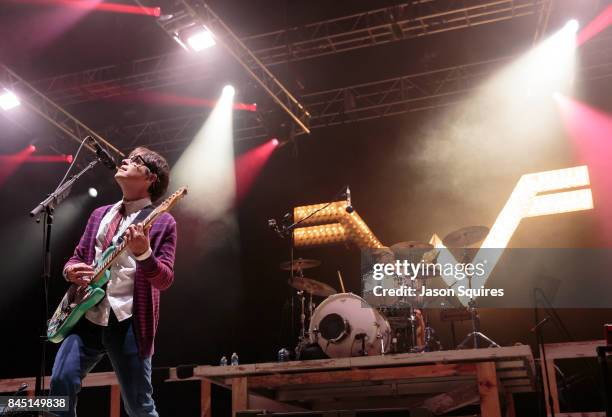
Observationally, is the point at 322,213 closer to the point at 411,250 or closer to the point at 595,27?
the point at 411,250

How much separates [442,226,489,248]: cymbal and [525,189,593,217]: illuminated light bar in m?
1.55

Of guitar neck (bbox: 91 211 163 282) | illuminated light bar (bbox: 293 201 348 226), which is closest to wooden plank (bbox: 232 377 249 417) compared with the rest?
guitar neck (bbox: 91 211 163 282)

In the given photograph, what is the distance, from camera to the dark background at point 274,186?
807 centimetres

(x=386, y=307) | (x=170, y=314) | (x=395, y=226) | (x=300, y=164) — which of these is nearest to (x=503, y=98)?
(x=395, y=226)

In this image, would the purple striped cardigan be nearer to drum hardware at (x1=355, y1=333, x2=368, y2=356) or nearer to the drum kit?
the drum kit

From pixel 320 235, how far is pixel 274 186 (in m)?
1.05

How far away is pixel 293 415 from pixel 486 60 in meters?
6.57

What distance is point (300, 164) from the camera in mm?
9672

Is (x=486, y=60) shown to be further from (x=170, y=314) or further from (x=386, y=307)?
(x=170, y=314)

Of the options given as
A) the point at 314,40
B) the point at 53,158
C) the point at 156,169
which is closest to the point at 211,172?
the point at 53,158

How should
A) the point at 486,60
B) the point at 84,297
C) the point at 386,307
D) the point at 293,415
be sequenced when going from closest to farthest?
the point at 84,297 → the point at 293,415 → the point at 386,307 → the point at 486,60

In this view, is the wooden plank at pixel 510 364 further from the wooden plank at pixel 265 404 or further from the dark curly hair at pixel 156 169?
the dark curly hair at pixel 156 169

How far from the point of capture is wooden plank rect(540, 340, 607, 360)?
5.29m

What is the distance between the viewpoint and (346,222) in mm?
9180
